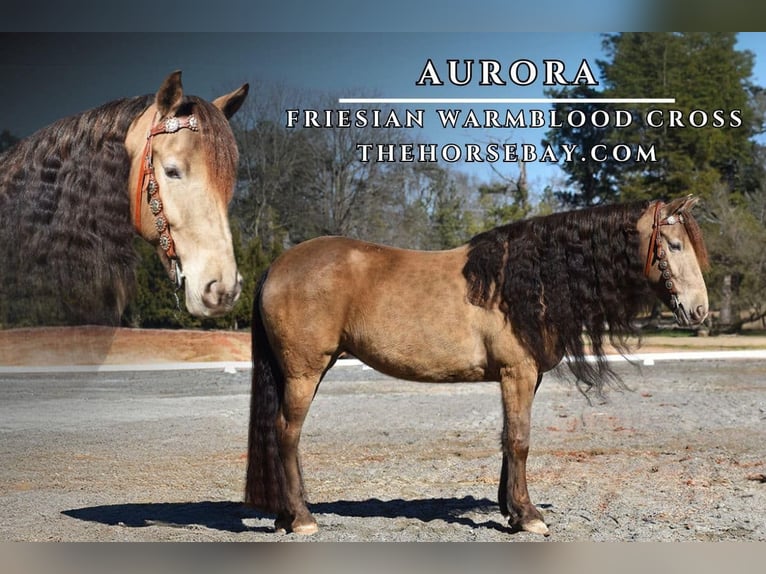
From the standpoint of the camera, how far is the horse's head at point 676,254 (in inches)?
151

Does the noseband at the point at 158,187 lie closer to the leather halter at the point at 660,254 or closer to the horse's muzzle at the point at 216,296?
the horse's muzzle at the point at 216,296

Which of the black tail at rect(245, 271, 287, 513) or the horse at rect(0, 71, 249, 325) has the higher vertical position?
the horse at rect(0, 71, 249, 325)

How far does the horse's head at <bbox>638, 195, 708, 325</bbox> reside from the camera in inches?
151

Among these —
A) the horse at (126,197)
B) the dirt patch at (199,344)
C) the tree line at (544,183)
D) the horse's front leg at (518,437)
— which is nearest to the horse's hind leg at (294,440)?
the horse's front leg at (518,437)

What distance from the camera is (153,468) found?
5.29m

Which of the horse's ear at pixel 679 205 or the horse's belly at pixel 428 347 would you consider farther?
the horse's belly at pixel 428 347

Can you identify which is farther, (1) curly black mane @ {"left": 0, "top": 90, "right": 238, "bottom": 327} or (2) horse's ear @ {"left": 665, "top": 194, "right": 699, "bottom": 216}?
(2) horse's ear @ {"left": 665, "top": 194, "right": 699, "bottom": 216}

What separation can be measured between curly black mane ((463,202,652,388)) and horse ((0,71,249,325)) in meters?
2.10

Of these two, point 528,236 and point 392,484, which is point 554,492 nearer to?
point 392,484

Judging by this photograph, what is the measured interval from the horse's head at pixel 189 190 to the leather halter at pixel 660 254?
2.47 metres

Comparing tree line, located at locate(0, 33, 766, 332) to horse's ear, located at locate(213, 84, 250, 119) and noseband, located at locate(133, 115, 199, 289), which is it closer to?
horse's ear, located at locate(213, 84, 250, 119)

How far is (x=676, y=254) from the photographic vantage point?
3852 millimetres

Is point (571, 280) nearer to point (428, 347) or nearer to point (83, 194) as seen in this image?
point (428, 347)

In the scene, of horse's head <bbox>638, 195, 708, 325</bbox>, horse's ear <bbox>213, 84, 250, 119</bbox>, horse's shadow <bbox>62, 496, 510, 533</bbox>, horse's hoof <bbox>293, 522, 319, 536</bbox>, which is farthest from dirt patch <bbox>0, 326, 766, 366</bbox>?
horse's ear <bbox>213, 84, 250, 119</bbox>
